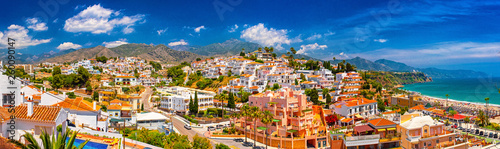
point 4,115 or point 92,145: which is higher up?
point 4,115

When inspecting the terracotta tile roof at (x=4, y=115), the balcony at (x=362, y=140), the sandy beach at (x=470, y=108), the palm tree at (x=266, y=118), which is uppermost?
the terracotta tile roof at (x=4, y=115)

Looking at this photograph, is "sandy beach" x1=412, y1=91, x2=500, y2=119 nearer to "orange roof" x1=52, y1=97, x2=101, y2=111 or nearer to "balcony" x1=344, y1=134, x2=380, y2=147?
"balcony" x1=344, y1=134, x2=380, y2=147

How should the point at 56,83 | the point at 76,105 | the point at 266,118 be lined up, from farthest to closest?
1. the point at 56,83
2. the point at 266,118
3. the point at 76,105

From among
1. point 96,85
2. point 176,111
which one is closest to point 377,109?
point 176,111

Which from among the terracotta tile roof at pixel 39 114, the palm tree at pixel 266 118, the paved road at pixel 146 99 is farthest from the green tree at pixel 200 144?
the paved road at pixel 146 99

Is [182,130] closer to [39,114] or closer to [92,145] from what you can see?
[92,145]

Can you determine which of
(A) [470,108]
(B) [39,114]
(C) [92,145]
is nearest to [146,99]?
(C) [92,145]

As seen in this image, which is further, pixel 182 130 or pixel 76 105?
pixel 182 130

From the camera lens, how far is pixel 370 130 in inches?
1043

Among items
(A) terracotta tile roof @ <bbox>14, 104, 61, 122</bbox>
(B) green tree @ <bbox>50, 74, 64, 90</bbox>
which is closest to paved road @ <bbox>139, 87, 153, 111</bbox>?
(B) green tree @ <bbox>50, 74, 64, 90</bbox>

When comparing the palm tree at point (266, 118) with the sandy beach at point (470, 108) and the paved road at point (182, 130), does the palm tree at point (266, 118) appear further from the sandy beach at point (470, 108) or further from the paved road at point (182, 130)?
the sandy beach at point (470, 108)

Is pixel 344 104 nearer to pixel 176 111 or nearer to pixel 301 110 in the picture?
pixel 301 110

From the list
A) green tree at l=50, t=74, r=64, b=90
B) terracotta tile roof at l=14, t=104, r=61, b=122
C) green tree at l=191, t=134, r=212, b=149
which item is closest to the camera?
terracotta tile roof at l=14, t=104, r=61, b=122

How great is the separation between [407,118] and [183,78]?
61147 mm
